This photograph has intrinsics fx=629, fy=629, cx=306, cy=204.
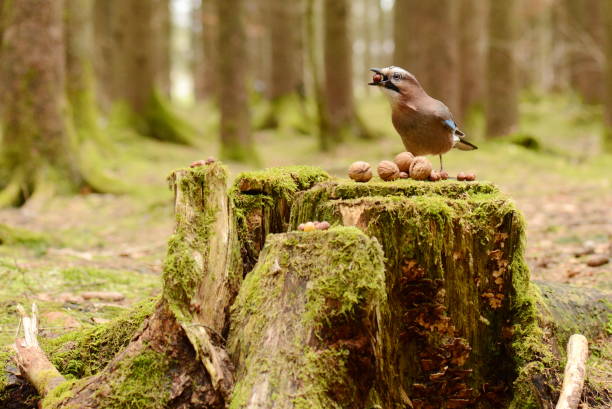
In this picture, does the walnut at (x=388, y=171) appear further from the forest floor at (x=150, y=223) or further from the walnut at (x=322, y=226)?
the walnut at (x=322, y=226)

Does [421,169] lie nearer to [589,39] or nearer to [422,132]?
[422,132]

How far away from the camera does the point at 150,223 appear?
7.03 m

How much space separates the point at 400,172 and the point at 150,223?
4.30m

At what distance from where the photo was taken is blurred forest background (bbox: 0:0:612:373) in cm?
525

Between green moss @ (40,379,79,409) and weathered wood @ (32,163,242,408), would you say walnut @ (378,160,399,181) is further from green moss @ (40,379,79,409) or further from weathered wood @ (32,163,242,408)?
green moss @ (40,379,79,409)

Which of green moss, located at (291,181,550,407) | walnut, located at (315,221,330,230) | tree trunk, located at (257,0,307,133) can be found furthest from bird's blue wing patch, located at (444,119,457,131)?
tree trunk, located at (257,0,307,133)

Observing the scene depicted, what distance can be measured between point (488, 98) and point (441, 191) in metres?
10.5

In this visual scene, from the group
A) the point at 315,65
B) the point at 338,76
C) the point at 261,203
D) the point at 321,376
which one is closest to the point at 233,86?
the point at 315,65

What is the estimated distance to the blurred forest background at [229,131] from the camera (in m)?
→ 5.25

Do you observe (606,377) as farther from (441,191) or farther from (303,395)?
(303,395)

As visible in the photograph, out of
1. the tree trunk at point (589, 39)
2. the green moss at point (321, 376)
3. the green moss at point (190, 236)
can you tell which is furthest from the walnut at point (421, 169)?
the tree trunk at point (589, 39)

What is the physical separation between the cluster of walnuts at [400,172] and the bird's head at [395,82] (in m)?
0.36

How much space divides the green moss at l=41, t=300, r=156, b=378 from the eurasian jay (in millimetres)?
1680

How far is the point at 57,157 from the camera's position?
7.68 meters
